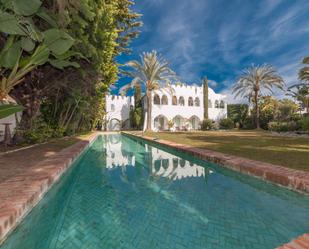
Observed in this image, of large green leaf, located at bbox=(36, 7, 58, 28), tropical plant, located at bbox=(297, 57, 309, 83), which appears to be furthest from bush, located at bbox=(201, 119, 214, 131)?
large green leaf, located at bbox=(36, 7, 58, 28)

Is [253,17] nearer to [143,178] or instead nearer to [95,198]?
[143,178]

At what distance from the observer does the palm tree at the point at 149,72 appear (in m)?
25.4

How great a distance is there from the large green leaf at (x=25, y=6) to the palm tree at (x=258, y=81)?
3037 centimetres

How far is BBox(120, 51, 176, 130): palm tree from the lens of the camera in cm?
2544

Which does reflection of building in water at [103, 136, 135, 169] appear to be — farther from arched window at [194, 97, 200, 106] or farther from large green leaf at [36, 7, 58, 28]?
arched window at [194, 97, 200, 106]

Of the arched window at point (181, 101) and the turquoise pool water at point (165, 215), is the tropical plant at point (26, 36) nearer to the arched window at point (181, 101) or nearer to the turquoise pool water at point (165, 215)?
the turquoise pool water at point (165, 215)

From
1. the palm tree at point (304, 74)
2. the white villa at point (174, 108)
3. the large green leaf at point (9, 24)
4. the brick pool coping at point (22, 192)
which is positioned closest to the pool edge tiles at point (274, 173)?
the brick pool coping at point (22, 192)

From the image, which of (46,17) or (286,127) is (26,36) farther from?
(286,127)

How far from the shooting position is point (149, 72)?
25.6m

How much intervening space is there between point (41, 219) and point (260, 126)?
→ 3287cm

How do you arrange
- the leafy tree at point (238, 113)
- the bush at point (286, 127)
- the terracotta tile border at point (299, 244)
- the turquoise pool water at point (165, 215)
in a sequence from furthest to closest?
the leafy tree at point (238, 113), the bush at point (286, 127), the turquoise pool water at point (165, 215), the terracotta tile border at point (299, 244)

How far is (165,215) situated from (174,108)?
30.4m

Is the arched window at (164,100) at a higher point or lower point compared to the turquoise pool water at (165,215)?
higher

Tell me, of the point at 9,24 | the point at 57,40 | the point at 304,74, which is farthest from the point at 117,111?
the point at 9,24
